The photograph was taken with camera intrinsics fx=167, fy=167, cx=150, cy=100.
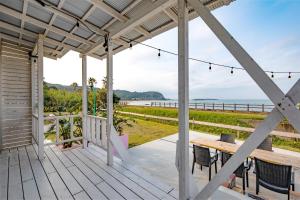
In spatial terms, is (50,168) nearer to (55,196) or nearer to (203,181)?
(55,196)

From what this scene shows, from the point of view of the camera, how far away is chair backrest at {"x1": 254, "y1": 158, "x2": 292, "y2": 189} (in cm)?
240

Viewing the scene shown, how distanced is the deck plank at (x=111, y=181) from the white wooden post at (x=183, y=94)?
0.78 m

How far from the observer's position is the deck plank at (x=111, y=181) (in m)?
2.35

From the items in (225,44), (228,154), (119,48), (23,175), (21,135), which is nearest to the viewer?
(225,44)

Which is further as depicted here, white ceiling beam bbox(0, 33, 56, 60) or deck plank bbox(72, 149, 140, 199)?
white ceiling beam bbox(0, 33, 56, 60)

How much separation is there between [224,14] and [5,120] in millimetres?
5429

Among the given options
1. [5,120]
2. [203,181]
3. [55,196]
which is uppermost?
[5,120]

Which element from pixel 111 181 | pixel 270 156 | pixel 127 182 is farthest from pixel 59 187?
pixel 270 156

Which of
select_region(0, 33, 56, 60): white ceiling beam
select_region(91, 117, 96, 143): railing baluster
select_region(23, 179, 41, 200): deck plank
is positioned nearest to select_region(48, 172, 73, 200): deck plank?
select_region(23, 179, 41, 200): deck plank

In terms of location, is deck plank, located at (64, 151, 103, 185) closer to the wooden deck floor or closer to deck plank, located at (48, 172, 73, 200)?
the wooden deck floor

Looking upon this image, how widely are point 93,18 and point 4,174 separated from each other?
312cm

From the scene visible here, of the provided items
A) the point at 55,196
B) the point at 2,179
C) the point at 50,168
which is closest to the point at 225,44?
the point at 55,196

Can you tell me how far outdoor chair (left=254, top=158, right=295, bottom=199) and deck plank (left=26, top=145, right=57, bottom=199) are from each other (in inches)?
122

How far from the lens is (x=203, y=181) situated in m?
3.34
